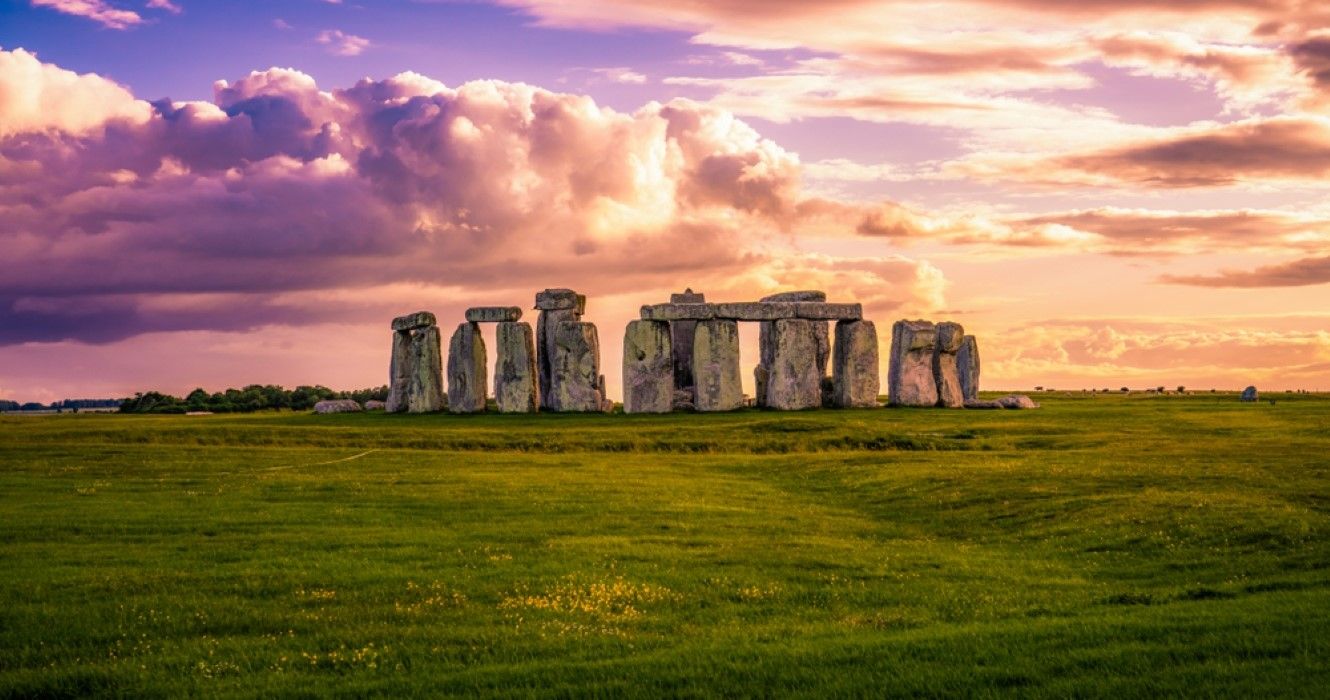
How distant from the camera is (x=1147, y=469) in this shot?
3181 centimetres

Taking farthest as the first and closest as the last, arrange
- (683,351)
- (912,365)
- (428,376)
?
(683,351) < (912,365) < (428,376)

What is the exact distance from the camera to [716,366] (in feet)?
186

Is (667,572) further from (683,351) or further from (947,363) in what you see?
(947,363)

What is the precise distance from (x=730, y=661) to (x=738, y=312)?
1764 inches

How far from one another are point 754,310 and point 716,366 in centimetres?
349

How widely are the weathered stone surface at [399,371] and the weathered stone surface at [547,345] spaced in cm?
685

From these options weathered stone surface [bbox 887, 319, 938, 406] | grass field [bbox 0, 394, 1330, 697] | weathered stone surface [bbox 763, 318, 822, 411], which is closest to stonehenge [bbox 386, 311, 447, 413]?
weathered stone surface [bbox 763, 318, 822, 411]

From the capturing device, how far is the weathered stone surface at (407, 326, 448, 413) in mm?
59344

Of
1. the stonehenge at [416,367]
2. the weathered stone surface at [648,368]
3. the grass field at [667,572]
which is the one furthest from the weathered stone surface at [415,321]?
the grass field at [667,572]

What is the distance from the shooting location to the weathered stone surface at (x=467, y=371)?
58531 mm

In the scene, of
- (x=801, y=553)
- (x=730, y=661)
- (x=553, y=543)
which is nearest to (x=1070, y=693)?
(x=730, y=661)

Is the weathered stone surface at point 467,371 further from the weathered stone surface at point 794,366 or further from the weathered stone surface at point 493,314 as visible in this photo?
the weathered stone surface at point 794,366

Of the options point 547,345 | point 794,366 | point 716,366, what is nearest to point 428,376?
point 547,345

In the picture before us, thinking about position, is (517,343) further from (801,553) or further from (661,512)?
(801,553)
